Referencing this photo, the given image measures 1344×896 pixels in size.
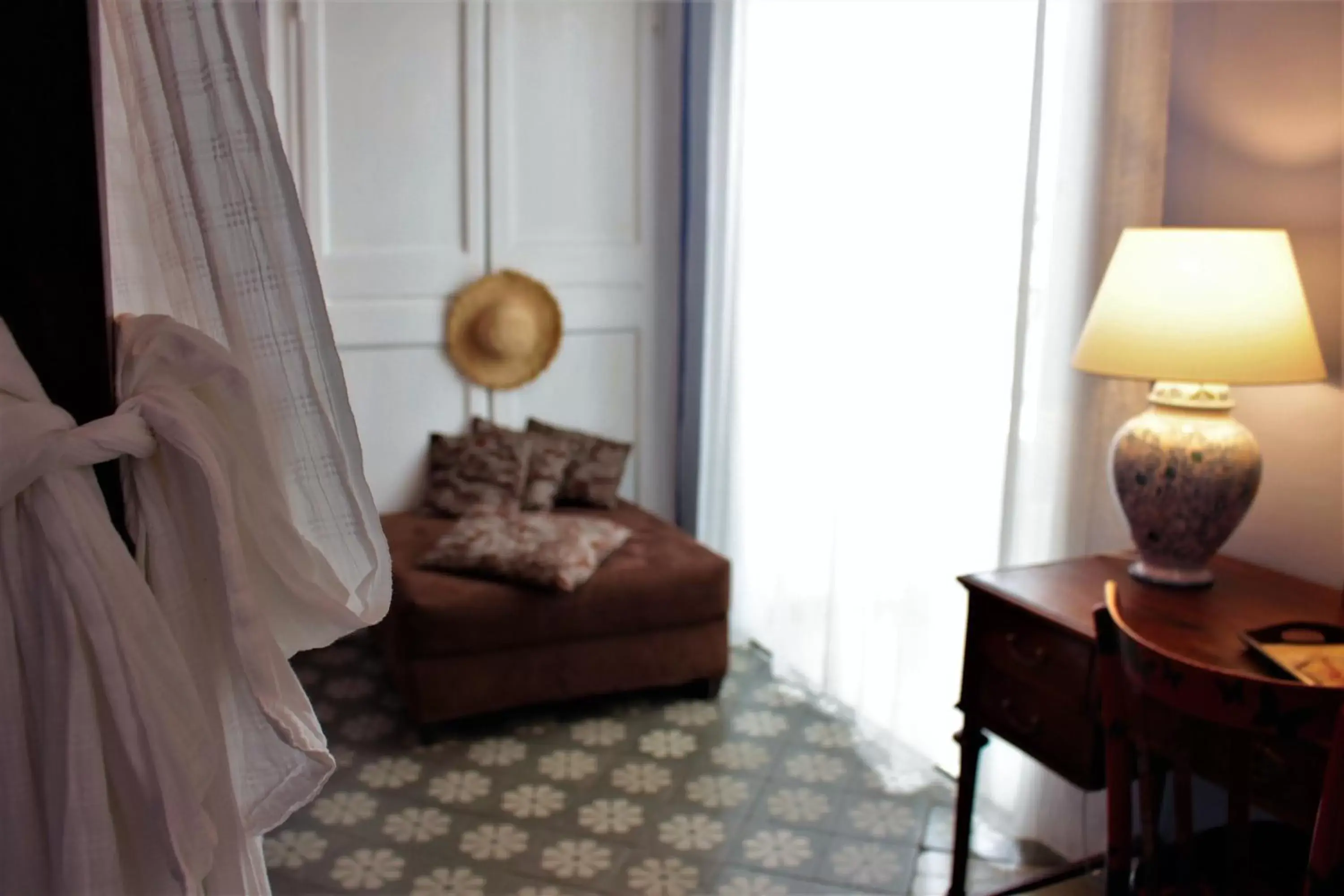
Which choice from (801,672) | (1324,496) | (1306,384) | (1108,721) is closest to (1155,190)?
(1306,384)

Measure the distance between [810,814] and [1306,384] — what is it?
129cm

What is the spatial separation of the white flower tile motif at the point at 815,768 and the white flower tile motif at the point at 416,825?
78 cm

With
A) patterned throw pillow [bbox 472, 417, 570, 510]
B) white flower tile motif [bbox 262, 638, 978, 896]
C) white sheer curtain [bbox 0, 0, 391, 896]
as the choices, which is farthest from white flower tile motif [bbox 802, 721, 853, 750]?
white sheer curtain [bbox 0, 0, 391, 896]

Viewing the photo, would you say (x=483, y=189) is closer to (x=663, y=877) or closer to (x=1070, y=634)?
(x=663, y=877)

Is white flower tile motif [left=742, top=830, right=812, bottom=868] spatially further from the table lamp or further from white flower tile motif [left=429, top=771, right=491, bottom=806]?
the table lamp

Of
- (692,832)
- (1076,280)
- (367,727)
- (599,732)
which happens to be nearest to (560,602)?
(599,732)

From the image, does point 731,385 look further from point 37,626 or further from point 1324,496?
point 37,626

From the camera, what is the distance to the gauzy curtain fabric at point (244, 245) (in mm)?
1016

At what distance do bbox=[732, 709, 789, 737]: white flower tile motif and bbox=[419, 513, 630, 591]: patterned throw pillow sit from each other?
527 millimetres

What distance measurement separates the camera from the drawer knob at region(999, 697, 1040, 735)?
1.89m

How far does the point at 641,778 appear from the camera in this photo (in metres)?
2.68

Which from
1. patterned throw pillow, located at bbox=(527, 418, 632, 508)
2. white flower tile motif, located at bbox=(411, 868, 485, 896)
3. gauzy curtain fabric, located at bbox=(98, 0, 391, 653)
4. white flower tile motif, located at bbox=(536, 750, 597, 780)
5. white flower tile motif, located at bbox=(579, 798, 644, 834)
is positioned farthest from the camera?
patterned throw pillow, located at bbox=(527, 418, 632, 508)

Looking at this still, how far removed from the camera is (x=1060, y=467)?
2.30 m

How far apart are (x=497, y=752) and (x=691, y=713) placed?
1.69 feet
